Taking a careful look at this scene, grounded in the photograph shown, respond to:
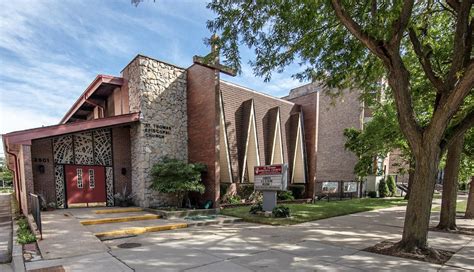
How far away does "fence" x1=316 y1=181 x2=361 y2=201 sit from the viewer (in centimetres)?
2248

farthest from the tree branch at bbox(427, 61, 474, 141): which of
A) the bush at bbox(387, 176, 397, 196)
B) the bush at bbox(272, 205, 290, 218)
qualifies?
the bush at bbox(387, 176, 397, 196)

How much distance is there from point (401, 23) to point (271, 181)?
7486 mm

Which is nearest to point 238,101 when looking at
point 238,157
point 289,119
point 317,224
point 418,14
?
point 238,157

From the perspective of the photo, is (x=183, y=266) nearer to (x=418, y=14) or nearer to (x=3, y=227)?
(x=3, y=227)

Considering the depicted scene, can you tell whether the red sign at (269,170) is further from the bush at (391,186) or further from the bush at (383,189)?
the bush at (391,186)

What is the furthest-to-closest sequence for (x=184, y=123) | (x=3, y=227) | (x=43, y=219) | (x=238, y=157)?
(x=238, y=157)
(x=184, y=123)
(x=3, y=227)
(x=43, y=219)

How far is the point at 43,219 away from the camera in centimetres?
896

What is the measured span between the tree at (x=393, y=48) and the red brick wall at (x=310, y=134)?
997 centimetres

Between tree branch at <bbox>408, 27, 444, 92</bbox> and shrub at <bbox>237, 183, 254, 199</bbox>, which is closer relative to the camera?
tree branch at <bbox>408, 27, 444, 92</bbox>

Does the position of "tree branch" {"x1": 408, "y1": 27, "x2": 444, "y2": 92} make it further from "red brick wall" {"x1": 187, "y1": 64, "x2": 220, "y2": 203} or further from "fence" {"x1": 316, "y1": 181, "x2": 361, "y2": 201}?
"fence" {"x1": 316, "y1": 181, "x2": 361, "y2": 201}

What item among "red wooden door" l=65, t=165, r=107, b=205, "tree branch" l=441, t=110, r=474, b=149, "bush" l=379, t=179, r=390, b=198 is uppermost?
"tree branch" l=441, t=110, r=474, b=149

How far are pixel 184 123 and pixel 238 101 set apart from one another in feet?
12.6

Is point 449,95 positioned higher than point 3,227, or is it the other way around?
point 449,95

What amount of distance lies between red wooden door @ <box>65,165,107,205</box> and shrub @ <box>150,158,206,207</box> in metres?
2.78
